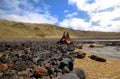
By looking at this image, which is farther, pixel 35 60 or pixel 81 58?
pixel 81 58

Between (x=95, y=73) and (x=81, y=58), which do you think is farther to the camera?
(x=81, y=58)

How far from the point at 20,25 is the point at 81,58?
14834 cm

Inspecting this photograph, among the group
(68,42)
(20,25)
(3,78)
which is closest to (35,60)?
(3,78)

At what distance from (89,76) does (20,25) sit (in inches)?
6124

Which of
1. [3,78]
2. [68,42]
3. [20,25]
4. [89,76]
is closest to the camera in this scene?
[3,78]

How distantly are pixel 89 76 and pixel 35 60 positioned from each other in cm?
482

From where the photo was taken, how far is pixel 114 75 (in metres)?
11.9

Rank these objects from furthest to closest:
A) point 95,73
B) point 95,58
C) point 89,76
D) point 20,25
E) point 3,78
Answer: point 20,25, point 95,58, point 95,73, point 89,76, point 3,78

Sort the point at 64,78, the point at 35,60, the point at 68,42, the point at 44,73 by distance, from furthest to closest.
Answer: the point at 68,42 < the point at 35,60 < the point at 44,73 < the point at 64,78

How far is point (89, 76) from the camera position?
1149 cm

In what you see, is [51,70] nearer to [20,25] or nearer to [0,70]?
[0,70]

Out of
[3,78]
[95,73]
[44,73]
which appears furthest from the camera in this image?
[95,73]

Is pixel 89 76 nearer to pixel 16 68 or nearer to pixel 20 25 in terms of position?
pixel 16 68

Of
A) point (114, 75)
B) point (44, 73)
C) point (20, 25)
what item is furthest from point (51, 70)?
point (20, 25)
